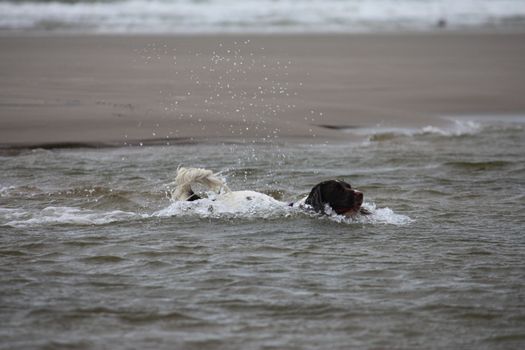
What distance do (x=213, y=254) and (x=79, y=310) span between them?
4.85 feet

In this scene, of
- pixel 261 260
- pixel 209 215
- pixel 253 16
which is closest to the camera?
pixel 261 260

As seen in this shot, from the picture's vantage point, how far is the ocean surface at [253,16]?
31095mm

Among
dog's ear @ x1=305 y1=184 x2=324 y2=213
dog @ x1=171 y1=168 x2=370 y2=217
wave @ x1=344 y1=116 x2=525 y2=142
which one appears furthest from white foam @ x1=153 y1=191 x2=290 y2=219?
wave @ x1=344 y1=116 x2=525 y2=142

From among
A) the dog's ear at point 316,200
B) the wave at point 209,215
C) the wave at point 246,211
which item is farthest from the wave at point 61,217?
the dog's ear at point 316,200

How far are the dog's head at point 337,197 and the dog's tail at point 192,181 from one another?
85 centimetres

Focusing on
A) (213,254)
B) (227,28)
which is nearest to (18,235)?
(213,254)

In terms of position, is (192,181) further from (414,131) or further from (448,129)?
(448,129)

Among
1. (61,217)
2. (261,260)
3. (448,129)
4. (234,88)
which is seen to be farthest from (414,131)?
(261,260)

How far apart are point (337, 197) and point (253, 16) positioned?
2714cm

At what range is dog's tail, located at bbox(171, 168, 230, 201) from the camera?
25.3 ft

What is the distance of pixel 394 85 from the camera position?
1759 centimetres

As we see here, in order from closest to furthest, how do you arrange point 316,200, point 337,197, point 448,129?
point 337,197 < point 316,200 < point 448,129

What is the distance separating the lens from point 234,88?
48.6ft

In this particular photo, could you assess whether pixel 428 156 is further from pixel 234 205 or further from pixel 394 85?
pixel 394 85
